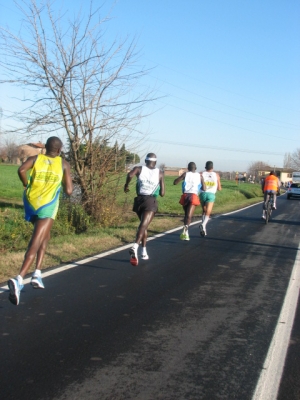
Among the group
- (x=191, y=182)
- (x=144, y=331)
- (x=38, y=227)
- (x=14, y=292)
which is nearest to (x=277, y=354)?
(x=144, y=331)

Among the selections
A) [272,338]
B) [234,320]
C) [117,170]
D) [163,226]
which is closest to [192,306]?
[234,320]

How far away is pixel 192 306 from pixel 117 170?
9.50 m

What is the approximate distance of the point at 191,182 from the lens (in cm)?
1177

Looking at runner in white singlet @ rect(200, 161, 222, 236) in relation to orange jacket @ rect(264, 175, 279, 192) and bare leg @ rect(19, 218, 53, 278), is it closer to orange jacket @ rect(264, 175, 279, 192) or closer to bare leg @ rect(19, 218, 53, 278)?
orange jacket @ rect(264, 175, 279, 192)

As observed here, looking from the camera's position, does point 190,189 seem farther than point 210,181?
No

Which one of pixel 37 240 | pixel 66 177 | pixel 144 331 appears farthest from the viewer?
pixel 66 177

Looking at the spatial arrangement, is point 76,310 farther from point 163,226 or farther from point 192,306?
point 163,226

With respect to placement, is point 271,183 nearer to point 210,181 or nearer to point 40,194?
point 210,181

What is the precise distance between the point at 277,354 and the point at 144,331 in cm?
130

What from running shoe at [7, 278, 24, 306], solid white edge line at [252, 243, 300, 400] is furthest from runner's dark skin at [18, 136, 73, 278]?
solid white edge line at [252, 243, 300, 400]

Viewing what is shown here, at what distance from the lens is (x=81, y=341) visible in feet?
16.1

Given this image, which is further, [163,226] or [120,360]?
[163,226]

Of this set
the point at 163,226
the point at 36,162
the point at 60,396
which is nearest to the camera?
the point at 60,396

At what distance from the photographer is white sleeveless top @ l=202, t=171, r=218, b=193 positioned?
42.4 ft
